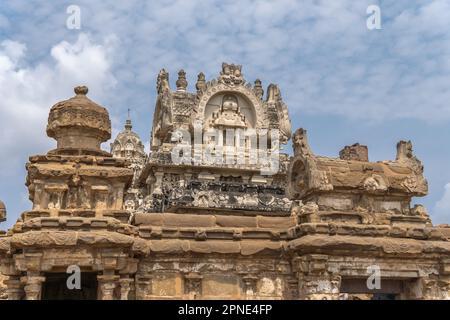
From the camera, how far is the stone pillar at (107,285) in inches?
421

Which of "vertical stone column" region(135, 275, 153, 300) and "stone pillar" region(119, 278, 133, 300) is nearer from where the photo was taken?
"stone pillar" region(119, 278, 133, 300)

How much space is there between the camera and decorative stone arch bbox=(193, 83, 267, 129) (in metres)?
28.3

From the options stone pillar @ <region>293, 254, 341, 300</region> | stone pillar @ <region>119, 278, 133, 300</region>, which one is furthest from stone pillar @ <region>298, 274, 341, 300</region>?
stone pillar @ <region>119, 278, 133, 300</region>

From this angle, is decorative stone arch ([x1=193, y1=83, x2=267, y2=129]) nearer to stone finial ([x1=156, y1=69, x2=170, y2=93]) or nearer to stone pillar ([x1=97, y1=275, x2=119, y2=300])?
stone finial ([x1=156, y1=69, x2=170, y2=93])

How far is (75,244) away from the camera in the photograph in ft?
34.3

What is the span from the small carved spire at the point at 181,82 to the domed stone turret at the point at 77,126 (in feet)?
52.5

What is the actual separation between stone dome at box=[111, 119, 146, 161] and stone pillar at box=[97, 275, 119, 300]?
36284mm

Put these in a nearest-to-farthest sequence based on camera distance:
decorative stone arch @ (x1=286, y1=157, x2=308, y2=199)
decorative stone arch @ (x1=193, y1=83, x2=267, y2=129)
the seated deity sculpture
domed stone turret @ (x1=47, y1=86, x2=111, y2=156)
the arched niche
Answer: decorative stone arch @ (x1=286, y1=157, x2=308, y2=199), domed stone turret @ (x1=47, y1=86, x2=111, y2=156), decorative stone arch @ (x1=193, y1=83, x2=267, y2=129), the seated deity sculpture, the arched niche

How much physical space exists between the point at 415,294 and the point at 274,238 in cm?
316

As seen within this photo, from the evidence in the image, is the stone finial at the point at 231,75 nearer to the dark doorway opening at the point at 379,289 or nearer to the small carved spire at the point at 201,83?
the small carved spire at the point at 201,83

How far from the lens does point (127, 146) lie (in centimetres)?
4809
